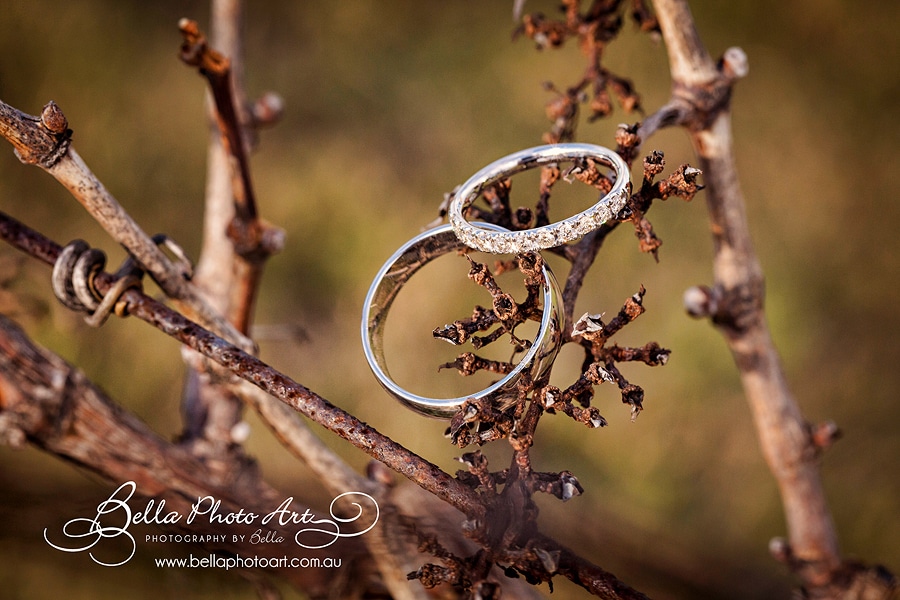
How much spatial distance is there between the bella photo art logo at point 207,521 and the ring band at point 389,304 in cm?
17

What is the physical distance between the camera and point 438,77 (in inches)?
47.1

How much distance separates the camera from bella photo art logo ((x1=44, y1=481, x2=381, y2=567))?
585 mm

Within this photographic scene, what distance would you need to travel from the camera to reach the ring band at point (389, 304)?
0.40m

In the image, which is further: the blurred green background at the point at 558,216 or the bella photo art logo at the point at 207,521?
the blurred green background at the point at 558,216

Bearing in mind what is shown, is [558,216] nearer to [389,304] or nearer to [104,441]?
[389,304]

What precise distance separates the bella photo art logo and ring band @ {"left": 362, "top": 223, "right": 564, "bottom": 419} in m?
0.17

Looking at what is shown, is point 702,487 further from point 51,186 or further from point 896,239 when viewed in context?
point 51,186

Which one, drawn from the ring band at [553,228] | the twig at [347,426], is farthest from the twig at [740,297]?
the twig at [347,426]

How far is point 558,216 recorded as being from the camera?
1.00 meters

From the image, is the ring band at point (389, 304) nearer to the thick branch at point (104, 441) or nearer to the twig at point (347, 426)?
the twig at point (347, 426)

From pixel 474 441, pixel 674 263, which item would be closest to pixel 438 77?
pixel 674 263

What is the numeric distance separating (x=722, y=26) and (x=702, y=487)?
67cm

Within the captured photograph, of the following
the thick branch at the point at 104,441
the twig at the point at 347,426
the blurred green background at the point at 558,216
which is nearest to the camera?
the twig at the point at 347,426

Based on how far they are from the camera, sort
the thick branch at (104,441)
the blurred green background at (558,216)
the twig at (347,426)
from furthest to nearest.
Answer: the blurred green background at (558,216) < the thick branch at (104,441) < the twig at (347,426)
